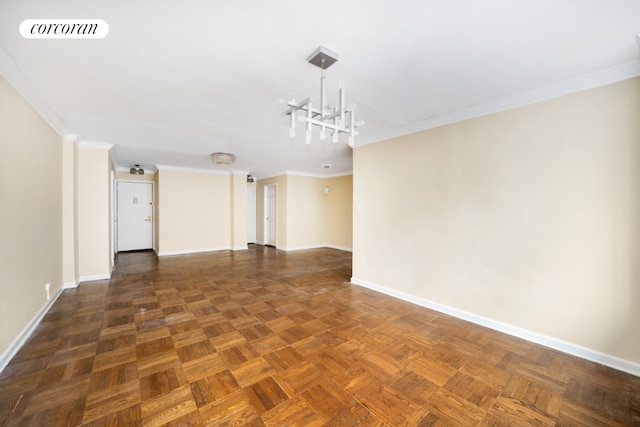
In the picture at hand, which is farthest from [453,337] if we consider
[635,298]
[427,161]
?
[427,161]

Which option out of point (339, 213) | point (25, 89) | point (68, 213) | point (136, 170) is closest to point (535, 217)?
point (25, 89)

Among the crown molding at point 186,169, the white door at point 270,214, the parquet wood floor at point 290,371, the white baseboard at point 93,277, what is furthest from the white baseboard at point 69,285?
the white door at point 270,214

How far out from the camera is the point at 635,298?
1.85 meters

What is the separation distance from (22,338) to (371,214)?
3849 mm

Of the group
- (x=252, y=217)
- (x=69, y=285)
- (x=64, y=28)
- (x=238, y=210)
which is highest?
(x=64, y=28)

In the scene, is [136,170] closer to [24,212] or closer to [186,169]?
[186,169]

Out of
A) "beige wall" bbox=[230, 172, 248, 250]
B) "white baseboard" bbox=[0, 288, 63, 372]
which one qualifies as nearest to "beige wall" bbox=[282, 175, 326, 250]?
"beige wall" bbox=[230, 172, 248, 250]

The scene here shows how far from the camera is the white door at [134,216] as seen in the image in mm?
6516

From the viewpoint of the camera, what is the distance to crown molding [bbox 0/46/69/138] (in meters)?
1.80

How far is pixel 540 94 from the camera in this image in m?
2.20

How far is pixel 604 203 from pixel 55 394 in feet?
13.6

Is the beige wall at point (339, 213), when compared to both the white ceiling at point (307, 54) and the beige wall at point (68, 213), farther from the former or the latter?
the beige wall at point (68, 213)

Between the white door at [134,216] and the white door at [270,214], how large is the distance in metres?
3.17

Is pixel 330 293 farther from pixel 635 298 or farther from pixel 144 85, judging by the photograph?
pixel 144 85
